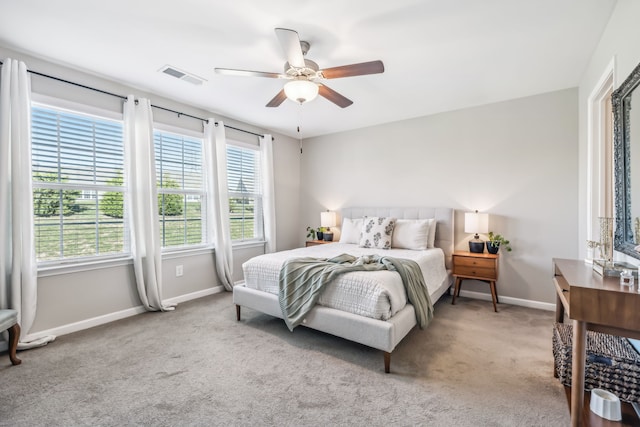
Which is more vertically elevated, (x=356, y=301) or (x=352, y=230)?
(x=352, y=230)

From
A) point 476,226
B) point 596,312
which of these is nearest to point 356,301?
point 596,312

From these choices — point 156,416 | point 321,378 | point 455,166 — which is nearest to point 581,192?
point 455,166

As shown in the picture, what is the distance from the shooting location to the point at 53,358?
237 cm

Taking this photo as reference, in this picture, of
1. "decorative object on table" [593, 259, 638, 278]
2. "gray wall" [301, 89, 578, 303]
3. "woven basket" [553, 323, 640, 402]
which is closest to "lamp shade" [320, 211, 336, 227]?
"gray wall" [301, 89, 578, 303]

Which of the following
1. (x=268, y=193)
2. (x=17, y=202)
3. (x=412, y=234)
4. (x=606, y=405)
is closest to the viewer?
(x=606, y=405)

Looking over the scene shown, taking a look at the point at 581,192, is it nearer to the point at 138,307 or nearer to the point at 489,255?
the point at 489,255

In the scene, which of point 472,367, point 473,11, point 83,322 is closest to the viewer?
point 473,11

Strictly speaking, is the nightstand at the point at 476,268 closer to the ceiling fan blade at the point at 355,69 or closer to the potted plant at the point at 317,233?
the potted plant at the point at 317,233

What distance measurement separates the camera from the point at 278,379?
6.84ft

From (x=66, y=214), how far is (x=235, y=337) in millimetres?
2090

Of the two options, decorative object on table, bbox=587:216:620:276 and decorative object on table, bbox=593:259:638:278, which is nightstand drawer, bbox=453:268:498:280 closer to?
decorative object on table, bbox=587:216:620:276

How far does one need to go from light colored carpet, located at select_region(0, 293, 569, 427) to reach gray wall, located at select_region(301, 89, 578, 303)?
3.02 ft

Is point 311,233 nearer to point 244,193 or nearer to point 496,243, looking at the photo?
point 244,193

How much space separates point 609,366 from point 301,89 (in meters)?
2.78
